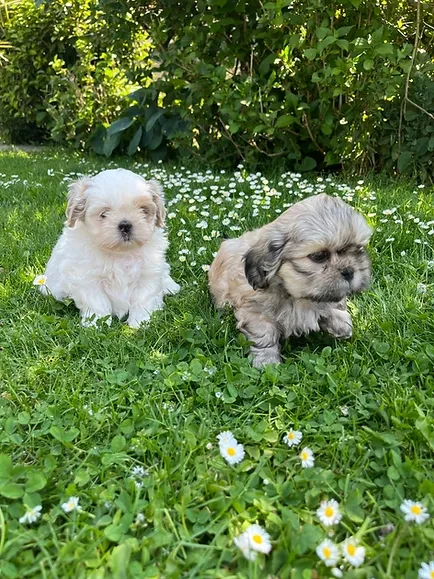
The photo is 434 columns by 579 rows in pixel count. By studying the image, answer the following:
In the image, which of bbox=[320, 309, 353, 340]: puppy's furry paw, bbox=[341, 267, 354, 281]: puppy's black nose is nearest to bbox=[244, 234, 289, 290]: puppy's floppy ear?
bbox=[341, 267, 354, 281]: puppy's black nose

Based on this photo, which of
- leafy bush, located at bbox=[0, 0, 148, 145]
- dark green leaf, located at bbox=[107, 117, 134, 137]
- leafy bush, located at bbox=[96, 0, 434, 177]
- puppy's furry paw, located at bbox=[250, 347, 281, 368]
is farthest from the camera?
leafy bush, located at bbox=[0, 0, 148, 145]

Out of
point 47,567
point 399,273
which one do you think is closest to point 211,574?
point 47,567

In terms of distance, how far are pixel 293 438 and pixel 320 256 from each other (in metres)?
0.91

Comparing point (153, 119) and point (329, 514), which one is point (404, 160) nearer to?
point (153, 119)

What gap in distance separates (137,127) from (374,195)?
4.25 meters

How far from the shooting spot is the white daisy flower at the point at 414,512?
5.42 ft

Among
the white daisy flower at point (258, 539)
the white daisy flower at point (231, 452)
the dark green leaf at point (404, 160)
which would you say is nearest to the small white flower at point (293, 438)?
the white daisy flower at point (231, 452)

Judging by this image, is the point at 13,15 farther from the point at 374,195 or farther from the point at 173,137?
the point at 374,195

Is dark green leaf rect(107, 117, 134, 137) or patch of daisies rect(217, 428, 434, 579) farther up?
patch of daisies rect(217, 428, 434, 579)

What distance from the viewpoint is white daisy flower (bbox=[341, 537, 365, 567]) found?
154 cm

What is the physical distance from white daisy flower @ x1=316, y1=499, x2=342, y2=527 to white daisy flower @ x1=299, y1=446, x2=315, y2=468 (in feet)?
0.69

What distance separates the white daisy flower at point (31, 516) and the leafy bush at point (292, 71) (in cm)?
451

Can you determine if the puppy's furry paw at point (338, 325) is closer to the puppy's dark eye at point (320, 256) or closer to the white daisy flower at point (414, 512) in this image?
the puppy's dark eye at point (320, 256)

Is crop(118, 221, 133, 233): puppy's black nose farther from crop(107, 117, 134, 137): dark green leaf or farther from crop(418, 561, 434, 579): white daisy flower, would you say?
crop(107, 117, 134, 137): dark green leaf
